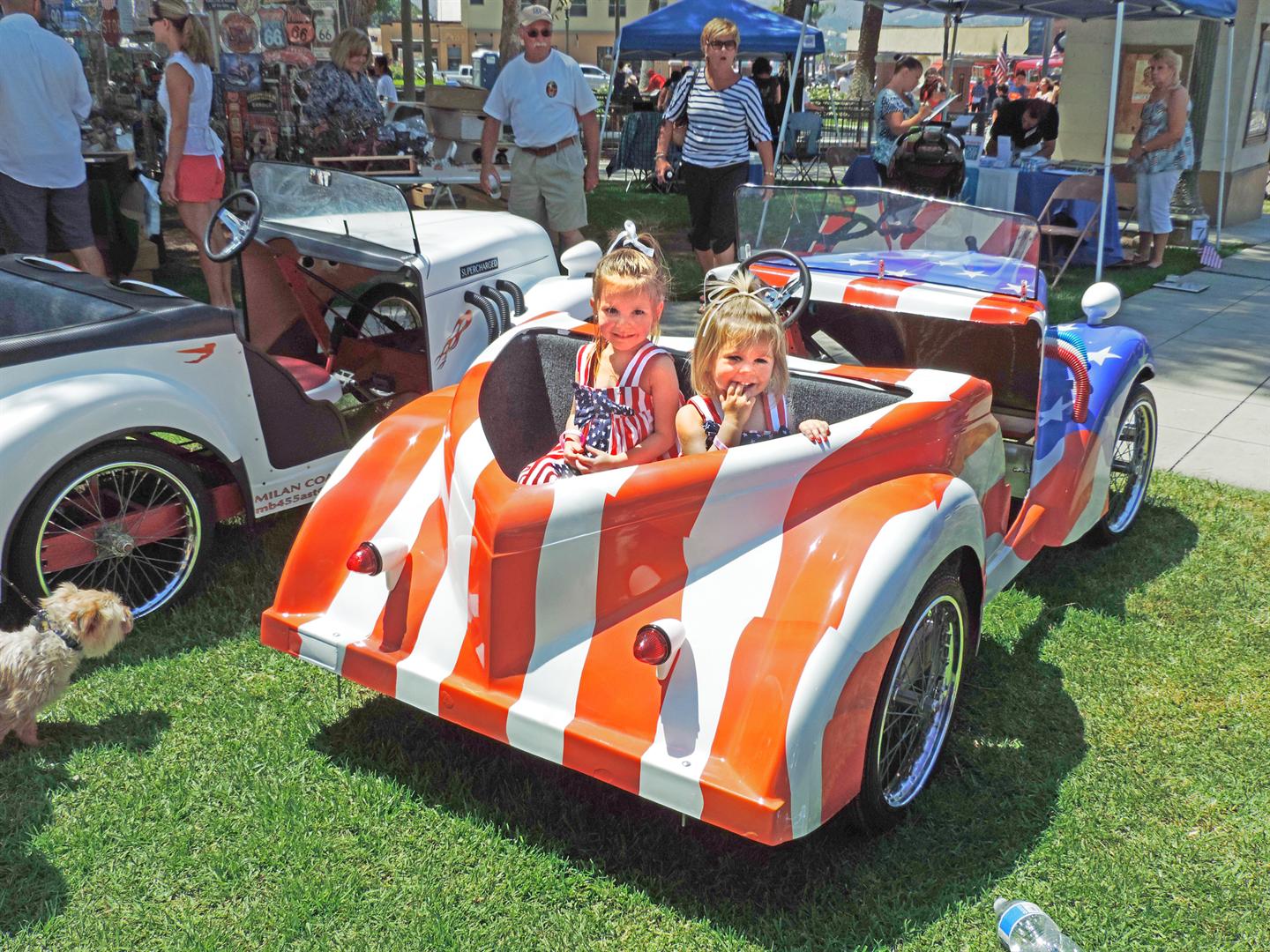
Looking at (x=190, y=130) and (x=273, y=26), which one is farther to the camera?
(x=273, y=26)

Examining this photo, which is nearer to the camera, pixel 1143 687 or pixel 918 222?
pixel 1143 687

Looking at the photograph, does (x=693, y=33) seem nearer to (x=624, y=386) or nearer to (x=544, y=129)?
(x=544, y=129)

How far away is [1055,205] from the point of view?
10992 millimetres

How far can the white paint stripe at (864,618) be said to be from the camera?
2410 mm

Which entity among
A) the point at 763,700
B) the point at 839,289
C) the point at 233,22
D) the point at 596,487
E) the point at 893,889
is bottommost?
the point at 893,889

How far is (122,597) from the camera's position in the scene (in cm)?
399

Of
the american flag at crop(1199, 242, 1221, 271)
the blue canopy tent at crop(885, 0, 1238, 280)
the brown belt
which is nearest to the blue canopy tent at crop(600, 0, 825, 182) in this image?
the blue canopy tent at crop(885, 0, 1238, 280)

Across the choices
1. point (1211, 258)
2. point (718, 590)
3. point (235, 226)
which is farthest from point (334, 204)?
point (1211, 258)

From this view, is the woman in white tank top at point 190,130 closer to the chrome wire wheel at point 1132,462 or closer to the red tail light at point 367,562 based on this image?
the red tail light at point 367,562

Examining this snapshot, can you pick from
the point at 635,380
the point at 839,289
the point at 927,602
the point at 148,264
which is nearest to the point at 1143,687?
the point at 927,602

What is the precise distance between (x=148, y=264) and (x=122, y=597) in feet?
19.9

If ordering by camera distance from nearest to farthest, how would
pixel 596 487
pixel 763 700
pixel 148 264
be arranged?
pixel 763 700 < pixel 596 487 < pixel 148 264

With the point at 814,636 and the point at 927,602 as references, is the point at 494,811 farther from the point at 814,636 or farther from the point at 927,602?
the point at 927,602

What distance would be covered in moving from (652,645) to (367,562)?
2.85 feet
